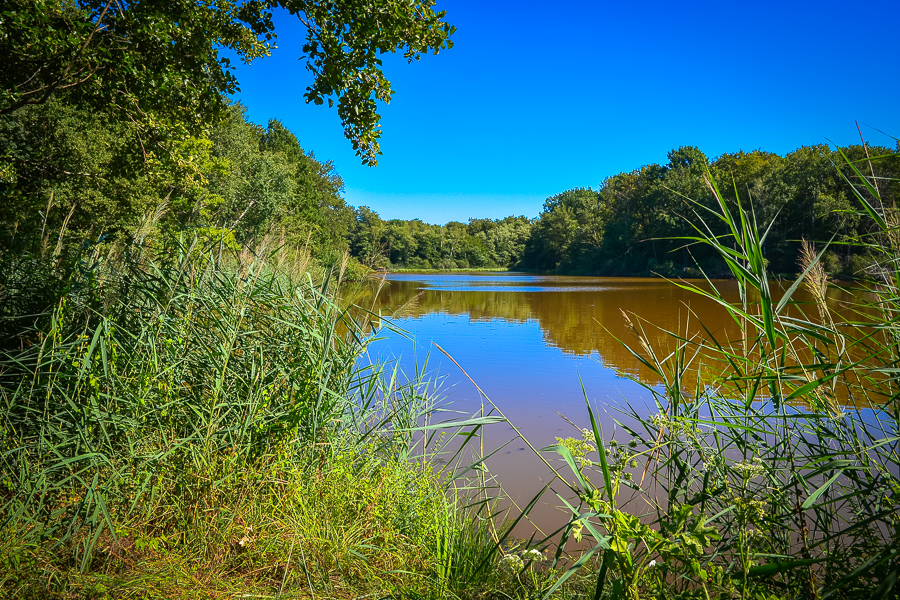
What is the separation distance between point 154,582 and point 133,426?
78 centimetres

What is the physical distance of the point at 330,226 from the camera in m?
51.9

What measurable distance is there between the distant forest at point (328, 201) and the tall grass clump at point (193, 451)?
0.51 meters

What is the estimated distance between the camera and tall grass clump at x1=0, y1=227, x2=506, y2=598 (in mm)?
2062

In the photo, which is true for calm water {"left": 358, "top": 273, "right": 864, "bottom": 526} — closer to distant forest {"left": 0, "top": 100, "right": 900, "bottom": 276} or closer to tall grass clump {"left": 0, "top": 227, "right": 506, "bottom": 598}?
tall grass clump {"left": 0, "top": 227, "right": 506, "bottom": 598}

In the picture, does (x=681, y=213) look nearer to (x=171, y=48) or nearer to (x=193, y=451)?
(x=171, y=48)

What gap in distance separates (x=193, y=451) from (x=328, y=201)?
56.7 metres

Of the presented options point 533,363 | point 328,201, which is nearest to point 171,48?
point 533,363

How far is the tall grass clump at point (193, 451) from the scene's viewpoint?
6.77 feet

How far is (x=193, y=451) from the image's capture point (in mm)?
2340

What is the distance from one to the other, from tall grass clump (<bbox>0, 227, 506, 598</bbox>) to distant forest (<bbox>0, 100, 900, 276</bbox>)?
51 cm

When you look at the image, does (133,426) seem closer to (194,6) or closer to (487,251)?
(194,6)

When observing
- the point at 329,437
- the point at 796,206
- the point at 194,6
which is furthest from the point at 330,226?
the point at 329,437

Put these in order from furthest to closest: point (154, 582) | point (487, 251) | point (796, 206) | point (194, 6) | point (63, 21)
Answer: point (487, 251), point (796, 206), point (194, 6), point (63, 21), point (154, 582)

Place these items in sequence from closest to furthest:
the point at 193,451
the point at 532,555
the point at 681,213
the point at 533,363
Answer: the point at 532,555
the point at 193,451
the point at 533,363
the point at 681,213
